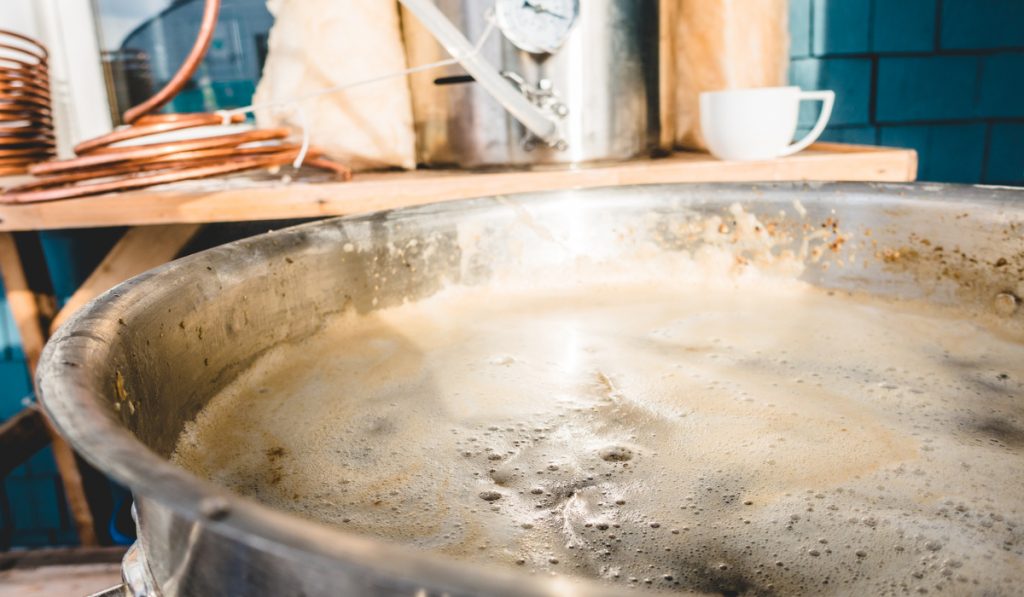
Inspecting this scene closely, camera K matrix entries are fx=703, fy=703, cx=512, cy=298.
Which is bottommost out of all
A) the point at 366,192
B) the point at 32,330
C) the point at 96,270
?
the point at 32,330

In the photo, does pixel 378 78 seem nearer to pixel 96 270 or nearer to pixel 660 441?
pixel 96 270

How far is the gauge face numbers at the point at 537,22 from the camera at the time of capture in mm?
1119

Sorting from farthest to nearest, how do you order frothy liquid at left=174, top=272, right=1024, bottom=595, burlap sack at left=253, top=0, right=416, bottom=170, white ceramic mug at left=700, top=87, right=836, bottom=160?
burlap sack at left=253, top=0, right=416, bottom=170, white ceramic mug at left=700, top=87, right=836, bottom=160, frothy liquid at left=174, top=272, right=1024, bottom=595

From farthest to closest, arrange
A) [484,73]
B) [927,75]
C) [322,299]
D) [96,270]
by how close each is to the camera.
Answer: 1. [927,75]
2. [96,270]
3. [484,73]
4. [322,299]

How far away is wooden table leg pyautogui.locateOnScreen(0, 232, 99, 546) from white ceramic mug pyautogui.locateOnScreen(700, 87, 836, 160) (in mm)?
1257

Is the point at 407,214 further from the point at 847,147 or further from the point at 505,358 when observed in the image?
the point at 847,147

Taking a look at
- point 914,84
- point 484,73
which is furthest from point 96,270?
point 914,84

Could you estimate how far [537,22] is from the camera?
1.13 metres

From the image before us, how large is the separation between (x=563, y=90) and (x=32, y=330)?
1151mm

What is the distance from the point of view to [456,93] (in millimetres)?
1215

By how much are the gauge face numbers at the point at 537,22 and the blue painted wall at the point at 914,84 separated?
74 cm

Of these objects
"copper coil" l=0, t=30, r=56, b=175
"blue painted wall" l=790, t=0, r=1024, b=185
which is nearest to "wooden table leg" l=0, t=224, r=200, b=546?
"copper coil" l=0, t=30, r=56, b=175

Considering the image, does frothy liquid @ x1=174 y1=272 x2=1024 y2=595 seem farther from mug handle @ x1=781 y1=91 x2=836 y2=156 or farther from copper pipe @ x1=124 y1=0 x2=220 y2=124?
copper pipe @ x1=124 y1=0 x2=220 y2=124

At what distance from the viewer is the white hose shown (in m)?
0.98
